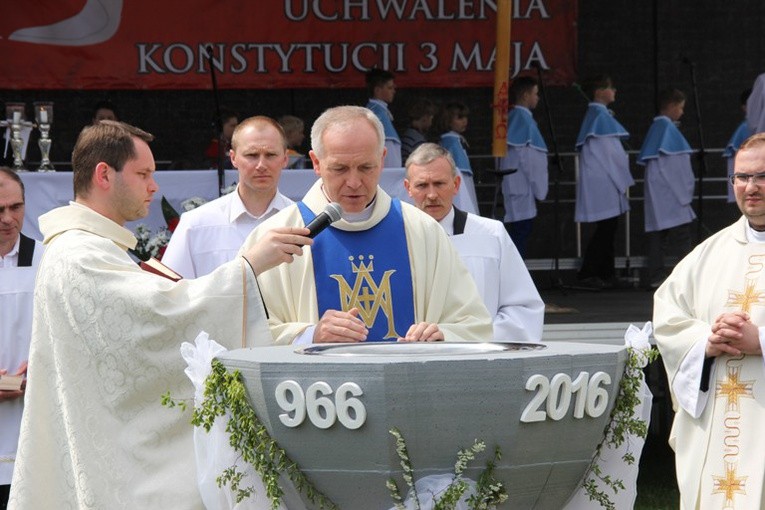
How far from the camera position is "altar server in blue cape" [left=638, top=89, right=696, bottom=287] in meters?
13.4

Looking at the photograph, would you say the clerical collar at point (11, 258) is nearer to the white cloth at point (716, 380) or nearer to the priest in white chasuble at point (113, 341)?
the priest in white chasuble at point (113, 341)

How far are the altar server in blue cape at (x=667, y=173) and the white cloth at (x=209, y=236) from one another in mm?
7277

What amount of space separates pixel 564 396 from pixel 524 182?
9675mm

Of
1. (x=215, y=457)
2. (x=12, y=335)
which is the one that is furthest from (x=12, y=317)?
(x=215, y=457)

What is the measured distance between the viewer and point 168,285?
14.7 ft

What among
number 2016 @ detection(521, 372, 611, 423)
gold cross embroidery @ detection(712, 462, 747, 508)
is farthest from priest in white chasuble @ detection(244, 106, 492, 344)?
gold cross embroidery @ detection(712, 462, 747, 508)

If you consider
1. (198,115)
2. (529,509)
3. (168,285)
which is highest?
(198,115)

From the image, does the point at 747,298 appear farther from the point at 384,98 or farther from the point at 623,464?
the point at 384,98

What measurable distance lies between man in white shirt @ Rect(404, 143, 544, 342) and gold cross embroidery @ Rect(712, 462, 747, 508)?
38.6 inches

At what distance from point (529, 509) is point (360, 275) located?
118 cm

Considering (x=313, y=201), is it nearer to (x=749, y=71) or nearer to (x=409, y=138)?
(x=409, y=138)

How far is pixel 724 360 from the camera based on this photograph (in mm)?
5902

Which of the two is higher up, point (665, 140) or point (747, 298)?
point (665, 140)

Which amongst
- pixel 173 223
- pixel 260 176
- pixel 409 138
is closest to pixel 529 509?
pixel 260 176
